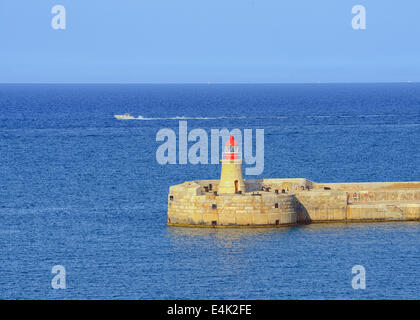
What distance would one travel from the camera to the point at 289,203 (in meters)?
65.4

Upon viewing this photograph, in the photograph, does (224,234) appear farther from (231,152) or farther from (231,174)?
(231,152)

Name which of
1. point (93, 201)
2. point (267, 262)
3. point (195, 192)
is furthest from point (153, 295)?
point (93, 201)

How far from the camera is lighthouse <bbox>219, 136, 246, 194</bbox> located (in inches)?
2606

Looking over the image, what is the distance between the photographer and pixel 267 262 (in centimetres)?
5856

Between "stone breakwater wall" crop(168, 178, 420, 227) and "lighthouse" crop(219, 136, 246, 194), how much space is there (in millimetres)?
792

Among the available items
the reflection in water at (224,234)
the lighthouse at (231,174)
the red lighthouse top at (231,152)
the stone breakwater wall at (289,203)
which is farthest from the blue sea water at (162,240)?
the red lighthouse top at (231,152)

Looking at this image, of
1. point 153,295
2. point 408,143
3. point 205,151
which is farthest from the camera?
point 408,143

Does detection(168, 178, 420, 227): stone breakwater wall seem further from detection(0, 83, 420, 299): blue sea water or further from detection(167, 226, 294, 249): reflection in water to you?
detection(0, 83, 420, 299): blue sea water

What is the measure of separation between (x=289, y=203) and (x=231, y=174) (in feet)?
12.6
